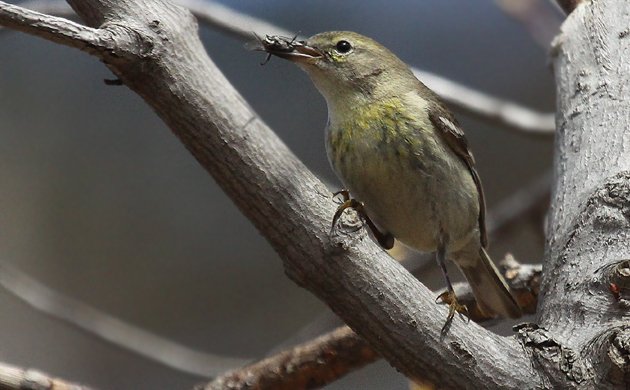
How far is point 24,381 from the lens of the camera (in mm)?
2328

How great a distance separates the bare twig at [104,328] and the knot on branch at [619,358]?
6.02 feet

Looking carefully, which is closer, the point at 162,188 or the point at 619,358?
the point at 619,358

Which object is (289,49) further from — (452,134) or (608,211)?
(608,211)

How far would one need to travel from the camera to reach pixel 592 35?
3289 millimetres

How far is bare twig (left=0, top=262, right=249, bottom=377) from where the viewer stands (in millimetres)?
3492

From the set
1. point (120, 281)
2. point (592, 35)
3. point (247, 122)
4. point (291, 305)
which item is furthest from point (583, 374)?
point (120, 281)

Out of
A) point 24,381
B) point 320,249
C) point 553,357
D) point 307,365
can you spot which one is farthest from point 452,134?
point 24,381

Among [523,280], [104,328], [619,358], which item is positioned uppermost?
[523,280]

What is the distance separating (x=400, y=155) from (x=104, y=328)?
4.96ft

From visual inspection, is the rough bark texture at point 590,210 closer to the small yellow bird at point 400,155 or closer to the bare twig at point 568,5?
the bare twig at point 568,5

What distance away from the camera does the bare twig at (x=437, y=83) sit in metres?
3.61

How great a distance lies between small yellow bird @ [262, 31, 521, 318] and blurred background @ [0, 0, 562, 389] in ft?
8.53

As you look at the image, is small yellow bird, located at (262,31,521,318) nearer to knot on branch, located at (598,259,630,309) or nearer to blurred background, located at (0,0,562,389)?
knot on branch, located at (598,259,630,309)

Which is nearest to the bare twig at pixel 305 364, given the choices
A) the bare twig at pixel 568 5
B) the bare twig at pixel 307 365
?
the bare twig at pixel 307 365
